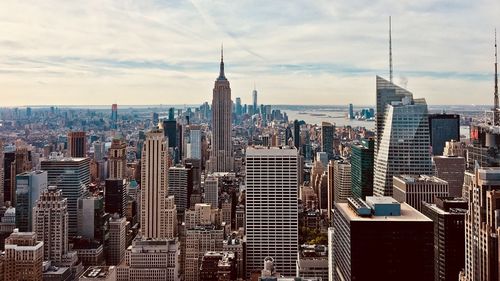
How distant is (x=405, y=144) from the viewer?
19750mm

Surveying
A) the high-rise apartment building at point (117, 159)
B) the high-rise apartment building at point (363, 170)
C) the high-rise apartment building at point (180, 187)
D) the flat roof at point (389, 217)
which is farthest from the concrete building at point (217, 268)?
the high-rise apartment building at point (117, 159)

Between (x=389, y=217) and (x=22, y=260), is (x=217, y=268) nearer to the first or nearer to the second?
(x=22, y=260)

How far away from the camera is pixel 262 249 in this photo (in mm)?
18328

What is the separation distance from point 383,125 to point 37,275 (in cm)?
1298

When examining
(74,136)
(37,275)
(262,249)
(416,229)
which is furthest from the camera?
(74,136)

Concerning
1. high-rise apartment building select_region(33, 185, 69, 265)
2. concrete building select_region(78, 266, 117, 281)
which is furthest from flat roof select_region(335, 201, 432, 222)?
high-rise apartment building select_region(33, 185, 69, 265)

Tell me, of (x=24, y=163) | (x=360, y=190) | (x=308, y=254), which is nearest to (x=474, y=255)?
(x=308, y=254)

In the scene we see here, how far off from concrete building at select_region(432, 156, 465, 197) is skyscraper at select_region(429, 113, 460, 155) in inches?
115

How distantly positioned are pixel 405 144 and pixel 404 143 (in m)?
0.05

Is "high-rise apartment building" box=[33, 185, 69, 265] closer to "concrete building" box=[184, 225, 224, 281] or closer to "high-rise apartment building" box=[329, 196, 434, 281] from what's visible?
"concrete building" box=[184, 225, 224, 281]

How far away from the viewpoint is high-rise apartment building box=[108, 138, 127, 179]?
1073 inches

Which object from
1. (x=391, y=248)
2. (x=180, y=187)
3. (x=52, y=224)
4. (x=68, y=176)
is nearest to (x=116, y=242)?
(x=52, y=224)

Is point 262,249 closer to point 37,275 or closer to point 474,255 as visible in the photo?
point 37,275

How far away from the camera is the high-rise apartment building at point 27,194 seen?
61.5ft
